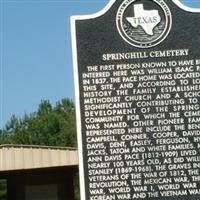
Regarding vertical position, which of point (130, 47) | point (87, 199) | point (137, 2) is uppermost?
point (137, 2)

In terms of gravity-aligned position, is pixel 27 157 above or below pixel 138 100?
below

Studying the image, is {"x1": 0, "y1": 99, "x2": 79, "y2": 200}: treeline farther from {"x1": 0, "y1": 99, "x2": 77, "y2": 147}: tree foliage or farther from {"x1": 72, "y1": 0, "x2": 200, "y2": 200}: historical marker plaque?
{"x1": 72, "y1": 0, "x2": 200, "y2": 200}: historical marker plaque

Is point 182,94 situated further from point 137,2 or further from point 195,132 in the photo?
point 137,2

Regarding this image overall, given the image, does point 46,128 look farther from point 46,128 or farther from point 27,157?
point 27,157

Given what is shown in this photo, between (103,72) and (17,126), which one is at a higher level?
(17,126)

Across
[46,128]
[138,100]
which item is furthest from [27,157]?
[46,128]

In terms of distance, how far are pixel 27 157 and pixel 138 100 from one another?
1146cm

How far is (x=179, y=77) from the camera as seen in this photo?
9.18 meters

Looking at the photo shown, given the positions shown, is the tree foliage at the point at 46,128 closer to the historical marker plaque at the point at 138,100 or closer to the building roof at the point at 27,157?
the building roof at the point at 27,157

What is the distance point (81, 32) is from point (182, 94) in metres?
1.80

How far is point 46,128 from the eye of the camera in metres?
59.3

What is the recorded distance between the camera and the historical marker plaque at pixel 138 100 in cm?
885

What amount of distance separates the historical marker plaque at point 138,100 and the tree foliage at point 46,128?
47.8 m

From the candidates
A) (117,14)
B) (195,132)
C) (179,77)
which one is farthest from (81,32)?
(195,132)
